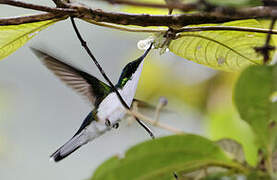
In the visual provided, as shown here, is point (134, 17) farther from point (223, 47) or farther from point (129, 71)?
point (129, 71)

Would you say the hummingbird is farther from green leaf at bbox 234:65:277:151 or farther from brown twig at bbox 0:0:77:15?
green leaf at bbox 234:65:277:151

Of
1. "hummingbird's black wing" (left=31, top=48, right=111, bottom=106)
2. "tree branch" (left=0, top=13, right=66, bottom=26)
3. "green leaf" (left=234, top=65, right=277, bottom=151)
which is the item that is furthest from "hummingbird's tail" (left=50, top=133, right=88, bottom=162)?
"green leaf" (left=234, top=65, right=277, bottom=151)

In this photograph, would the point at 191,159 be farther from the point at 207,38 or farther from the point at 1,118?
the point at 1,118

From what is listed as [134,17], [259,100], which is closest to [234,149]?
[259,100]

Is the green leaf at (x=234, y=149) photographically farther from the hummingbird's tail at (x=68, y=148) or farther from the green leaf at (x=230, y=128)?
the hummingbird's tail at (x=68, y=148)

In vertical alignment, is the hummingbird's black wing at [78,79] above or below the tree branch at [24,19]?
below

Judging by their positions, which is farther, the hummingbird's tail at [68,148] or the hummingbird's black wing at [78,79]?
the hummingbird's tail at [68,148]

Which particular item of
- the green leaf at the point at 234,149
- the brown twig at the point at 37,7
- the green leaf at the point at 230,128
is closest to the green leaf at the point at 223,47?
the green leaf at the point at 230,128
